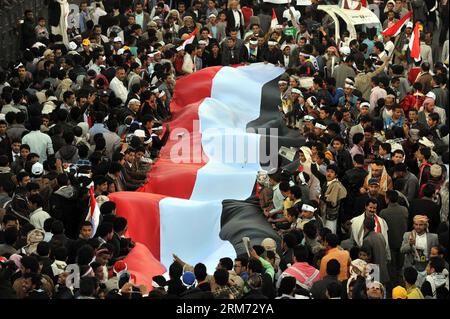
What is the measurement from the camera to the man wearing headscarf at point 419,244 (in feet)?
58.5

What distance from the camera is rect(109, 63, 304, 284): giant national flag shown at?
67.1 ft

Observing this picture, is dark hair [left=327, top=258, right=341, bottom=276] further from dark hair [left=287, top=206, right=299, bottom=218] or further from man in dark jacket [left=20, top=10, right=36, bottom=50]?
man in dark jacket [left=20, top=10, right=36, bottom=50]

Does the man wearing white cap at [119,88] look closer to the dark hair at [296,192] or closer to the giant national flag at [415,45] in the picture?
the giant national flag at [415,45]

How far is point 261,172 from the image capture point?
21.2 metres

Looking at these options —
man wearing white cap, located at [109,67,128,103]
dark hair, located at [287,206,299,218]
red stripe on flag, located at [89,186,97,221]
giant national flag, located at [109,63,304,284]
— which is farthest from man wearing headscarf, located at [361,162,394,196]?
man wearing white cap, located at [109,67,128,103]

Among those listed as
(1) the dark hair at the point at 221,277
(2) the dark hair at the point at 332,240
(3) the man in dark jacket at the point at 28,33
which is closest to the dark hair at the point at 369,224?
(2) the dark hair at the point at 332,240

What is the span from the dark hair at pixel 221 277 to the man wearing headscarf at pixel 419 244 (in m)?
2.88

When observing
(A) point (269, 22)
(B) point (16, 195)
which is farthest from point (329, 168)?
(A) point (269, 22)

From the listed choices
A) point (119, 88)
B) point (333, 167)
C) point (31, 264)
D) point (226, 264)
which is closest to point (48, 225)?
point (31, 264)

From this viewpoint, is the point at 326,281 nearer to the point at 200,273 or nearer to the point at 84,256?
the point at 200,273

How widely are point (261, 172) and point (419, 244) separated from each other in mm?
3908

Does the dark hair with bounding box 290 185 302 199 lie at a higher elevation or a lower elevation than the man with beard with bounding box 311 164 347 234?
higher

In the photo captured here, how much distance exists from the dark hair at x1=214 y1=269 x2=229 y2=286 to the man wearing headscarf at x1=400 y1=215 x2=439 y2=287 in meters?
2.88
